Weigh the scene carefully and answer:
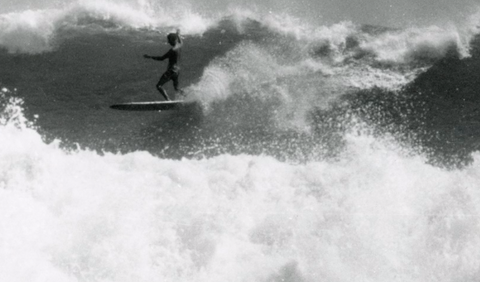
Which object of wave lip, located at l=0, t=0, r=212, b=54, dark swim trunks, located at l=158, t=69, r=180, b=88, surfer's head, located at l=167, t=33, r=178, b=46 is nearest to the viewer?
surfer's head, located at l=167, t=33, r=178, b=46

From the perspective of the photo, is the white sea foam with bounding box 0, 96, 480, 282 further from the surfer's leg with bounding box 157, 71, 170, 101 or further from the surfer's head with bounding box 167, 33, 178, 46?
the surfer's head with bounding box 167, 33, 178, 46

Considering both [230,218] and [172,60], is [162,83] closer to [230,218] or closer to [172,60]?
[172,60]

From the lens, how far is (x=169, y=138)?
15.2 meters

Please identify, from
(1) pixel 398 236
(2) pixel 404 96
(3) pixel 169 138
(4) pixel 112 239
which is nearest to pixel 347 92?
(2) pixel 404 96

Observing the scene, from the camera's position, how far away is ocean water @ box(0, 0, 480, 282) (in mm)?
11070

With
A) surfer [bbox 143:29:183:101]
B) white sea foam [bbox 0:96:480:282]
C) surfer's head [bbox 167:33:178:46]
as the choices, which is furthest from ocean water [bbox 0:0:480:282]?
surfer's head [bbox 167:33:178:46]

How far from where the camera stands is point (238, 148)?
48.2 feet

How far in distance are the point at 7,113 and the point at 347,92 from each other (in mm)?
8084

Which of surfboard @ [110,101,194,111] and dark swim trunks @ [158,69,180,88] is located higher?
dark swim trunks @ [158,69,180,88]

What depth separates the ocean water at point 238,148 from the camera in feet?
36.3

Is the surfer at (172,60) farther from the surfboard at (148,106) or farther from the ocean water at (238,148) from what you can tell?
the ocean water at (238,148)

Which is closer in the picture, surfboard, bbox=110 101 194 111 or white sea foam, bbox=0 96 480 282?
white sea foam, bbox=0 96 480 282

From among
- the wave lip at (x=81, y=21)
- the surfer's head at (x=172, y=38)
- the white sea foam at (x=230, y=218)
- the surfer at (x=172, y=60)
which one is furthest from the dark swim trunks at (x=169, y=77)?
A: the wave lip at (x=81, y=21)

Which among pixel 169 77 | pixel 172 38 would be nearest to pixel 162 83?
pixel 169 77
